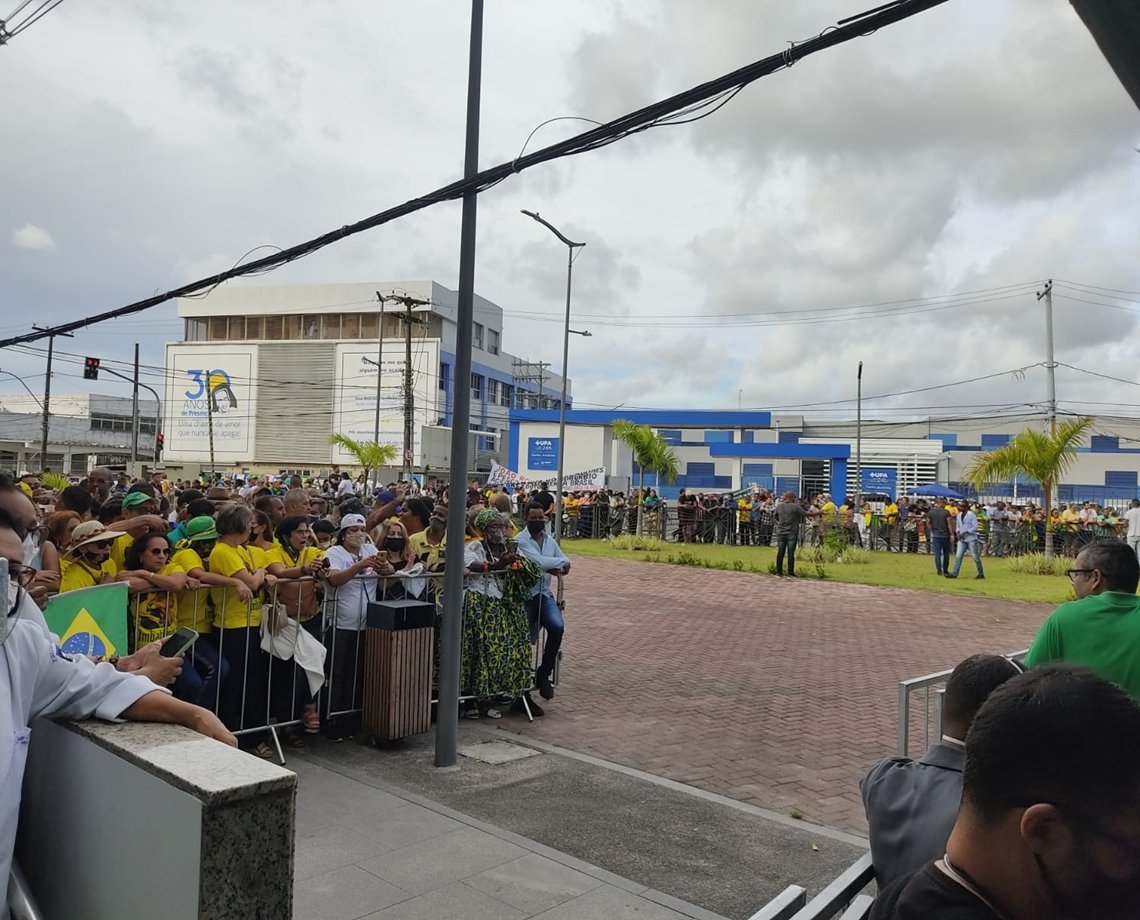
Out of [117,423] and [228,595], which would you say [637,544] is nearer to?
[228,595]

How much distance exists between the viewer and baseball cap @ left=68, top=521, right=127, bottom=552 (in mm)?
5262

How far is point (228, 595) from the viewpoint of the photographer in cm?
587

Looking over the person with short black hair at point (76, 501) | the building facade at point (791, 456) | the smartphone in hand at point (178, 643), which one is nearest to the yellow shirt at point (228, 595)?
the person with short black hair at point (76, 501)

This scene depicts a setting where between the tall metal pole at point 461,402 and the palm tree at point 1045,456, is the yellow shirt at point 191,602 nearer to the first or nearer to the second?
the tall metal pole at point 461,402

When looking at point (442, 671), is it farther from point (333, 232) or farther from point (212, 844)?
point (212, 844)

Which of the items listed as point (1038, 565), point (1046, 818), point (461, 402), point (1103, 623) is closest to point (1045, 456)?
point (1038, 565)

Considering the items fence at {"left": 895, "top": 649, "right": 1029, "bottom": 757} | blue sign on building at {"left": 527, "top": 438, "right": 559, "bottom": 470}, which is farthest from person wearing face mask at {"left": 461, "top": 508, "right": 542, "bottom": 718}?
blue sign on building at {"left": 527, "top": 438, "right": 559, "bottom": 470}

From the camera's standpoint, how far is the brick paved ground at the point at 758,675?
20.9 ft

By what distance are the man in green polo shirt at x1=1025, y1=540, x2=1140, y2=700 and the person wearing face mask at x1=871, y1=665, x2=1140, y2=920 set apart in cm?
236

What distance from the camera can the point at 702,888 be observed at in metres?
4.30

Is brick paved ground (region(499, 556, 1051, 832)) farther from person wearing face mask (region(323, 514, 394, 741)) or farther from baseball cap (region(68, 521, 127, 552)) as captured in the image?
baseball cap (region(68, 521, 127, 552))

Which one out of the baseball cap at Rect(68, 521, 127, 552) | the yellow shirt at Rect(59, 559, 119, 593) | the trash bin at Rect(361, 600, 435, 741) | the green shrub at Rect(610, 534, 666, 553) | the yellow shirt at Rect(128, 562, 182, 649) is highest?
the baseball cap at Rect(68, 521, 127, 552)

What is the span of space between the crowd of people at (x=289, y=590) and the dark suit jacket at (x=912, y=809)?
3762 mm

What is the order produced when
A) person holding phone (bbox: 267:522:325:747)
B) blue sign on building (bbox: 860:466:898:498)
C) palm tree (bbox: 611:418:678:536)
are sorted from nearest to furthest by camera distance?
person holding phone (bbox: 267:522:325:747) → palm tree (bbox: 611:418:678:536) → blue sign on building (bbox: 860:466:898:498)
